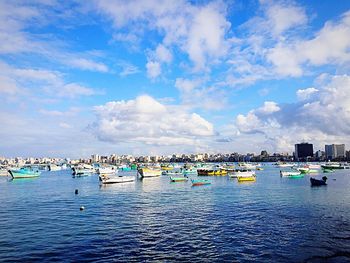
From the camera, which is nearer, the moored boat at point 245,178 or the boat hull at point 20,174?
the moored boat at point 245,178

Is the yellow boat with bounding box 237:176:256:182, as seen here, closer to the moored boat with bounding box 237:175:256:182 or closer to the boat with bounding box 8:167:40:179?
the moored boat with bounding box 237:175:256:182

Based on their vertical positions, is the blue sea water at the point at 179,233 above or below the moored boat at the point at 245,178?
below

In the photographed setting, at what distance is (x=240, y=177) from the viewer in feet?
331

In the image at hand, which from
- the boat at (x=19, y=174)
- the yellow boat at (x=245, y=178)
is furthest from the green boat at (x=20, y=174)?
the yellow boat at (x=245, y=178)

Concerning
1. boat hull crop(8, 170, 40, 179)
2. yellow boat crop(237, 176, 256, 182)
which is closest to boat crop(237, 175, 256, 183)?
yellow boat crop(237, 176, 256, 182)

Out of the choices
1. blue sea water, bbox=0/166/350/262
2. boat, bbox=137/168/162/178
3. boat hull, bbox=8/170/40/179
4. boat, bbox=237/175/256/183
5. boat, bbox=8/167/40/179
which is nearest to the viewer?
blue sea water, bbox=0/166/350/262

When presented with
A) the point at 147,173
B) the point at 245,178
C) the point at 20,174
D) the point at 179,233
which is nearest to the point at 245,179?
the point at 245,178

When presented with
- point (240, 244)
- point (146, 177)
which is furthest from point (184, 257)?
point (146, 177)

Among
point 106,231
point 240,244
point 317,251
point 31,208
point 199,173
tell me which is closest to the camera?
point 317,251

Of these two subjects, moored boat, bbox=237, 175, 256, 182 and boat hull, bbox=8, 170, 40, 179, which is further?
boat hull, bbox=8, 170, 40, 179

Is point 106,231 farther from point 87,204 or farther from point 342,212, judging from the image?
point 342,212

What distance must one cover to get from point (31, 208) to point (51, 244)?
951 inches

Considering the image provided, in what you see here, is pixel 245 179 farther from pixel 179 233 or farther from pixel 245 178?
pixel 179 233

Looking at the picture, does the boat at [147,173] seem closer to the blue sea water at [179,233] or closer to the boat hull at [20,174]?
the boat hull at [20,174]
